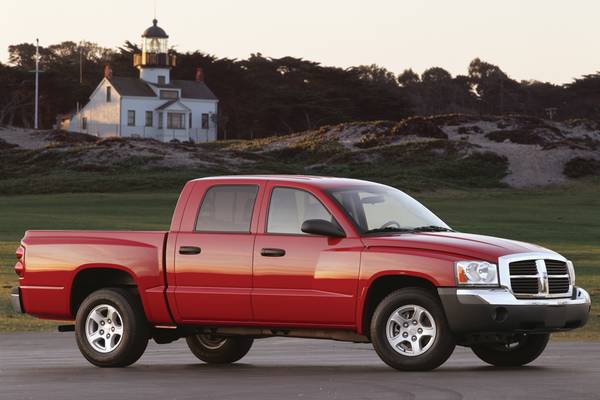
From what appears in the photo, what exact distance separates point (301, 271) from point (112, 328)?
82.7 inches

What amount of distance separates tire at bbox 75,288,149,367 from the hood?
2.44m

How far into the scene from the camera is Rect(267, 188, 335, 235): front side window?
14414mm

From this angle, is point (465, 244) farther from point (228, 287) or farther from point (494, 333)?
point (228, 287)

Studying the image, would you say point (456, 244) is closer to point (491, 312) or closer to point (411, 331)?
point (491, 312)

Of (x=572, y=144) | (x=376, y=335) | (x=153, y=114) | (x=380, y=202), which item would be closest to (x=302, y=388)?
(x=376, y=335)

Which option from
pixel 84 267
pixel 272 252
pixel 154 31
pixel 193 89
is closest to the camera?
pixel 272 252

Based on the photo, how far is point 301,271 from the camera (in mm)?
14156

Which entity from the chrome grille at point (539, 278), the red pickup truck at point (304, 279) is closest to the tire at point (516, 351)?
the red pickup truck at point (304, 279)

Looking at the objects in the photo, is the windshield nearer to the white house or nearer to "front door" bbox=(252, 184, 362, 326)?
"front door" bbox=(252, 184, 362, 326)

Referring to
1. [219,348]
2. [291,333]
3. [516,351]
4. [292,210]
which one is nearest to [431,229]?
[292,210]

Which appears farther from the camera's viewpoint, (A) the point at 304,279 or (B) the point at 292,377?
(A) the point at 304,279

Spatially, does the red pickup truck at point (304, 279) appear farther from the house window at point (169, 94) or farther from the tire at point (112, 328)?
the house window at point (169, 94)

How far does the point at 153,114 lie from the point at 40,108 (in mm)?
20082

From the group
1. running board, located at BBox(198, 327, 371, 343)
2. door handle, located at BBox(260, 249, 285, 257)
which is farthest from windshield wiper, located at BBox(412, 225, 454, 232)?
door handle, located at BBox(260, 249, 285, 257)
